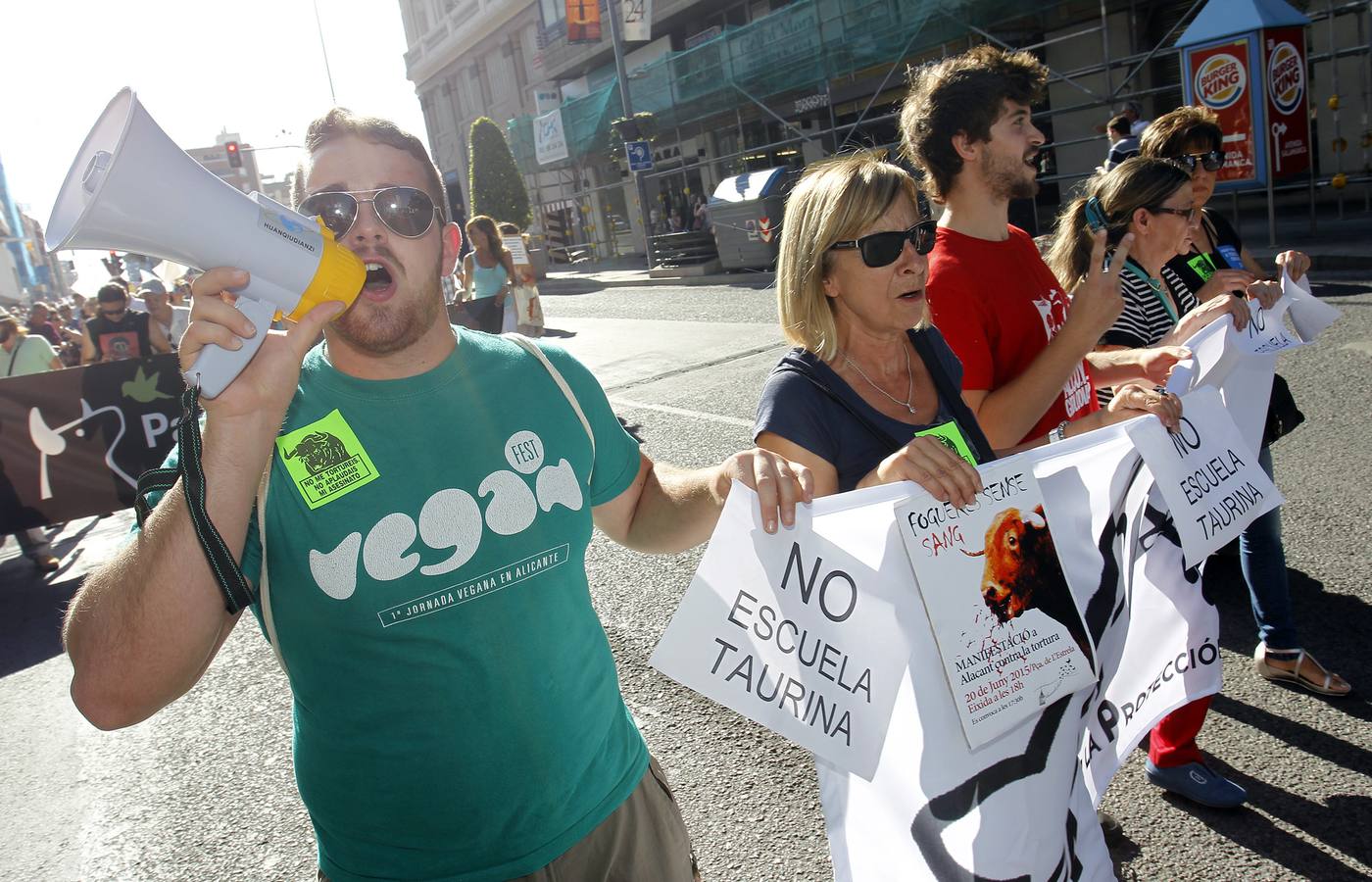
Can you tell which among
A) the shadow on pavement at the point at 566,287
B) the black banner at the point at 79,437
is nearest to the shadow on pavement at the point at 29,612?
the black banner at the point at 79,437

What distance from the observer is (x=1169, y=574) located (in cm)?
246

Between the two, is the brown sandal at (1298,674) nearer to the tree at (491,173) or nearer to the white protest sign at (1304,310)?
the white protest sign at (1304,310)

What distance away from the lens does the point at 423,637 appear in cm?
159

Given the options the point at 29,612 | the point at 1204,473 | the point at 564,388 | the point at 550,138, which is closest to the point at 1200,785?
the point at 1204,473

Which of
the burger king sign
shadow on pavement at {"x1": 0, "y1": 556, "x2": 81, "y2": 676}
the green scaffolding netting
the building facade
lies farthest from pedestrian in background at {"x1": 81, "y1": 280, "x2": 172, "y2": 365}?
the green scaffolding netting

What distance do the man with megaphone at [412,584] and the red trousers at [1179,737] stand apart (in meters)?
1.62

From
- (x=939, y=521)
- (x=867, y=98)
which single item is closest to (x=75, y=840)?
(x=939, y=521)

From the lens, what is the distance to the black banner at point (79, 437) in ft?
22.5

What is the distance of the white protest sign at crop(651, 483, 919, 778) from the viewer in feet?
5.91

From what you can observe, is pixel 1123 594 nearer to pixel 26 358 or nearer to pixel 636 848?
pixel 636 848

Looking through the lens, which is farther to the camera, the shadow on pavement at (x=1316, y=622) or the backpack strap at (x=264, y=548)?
the shadow on pavement at (x=1316, y=622)

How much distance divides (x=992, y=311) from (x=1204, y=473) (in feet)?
2.13

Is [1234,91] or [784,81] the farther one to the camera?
[784,81]

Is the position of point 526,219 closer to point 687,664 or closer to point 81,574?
point 81,574
